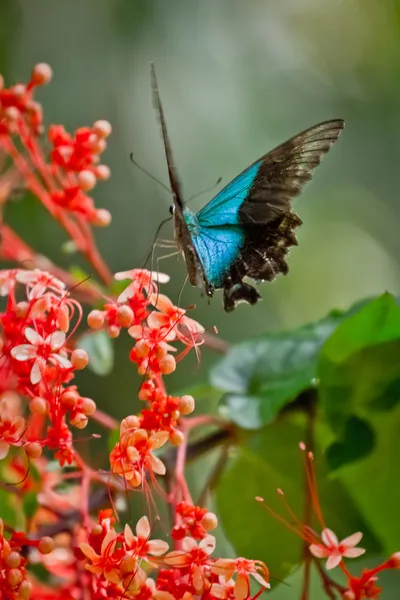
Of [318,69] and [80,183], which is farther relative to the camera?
[318,69]

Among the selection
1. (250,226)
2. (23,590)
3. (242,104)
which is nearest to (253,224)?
(250,226)

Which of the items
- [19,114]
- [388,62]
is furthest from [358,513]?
[388,62]

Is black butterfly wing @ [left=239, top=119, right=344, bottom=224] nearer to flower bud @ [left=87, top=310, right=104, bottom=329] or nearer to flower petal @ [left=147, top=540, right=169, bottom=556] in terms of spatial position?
flower bud @ [left=87, top=310, right=104, bottom=329]

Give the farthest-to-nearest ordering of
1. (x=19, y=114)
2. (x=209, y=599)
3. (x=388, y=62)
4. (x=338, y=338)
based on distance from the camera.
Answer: (x=388, y=62) < (x=19, y=114) < (x=338, y=338) < (x=209, y=599)

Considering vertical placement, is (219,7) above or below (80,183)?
above

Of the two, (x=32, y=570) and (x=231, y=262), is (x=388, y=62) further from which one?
(x=32, y=570)

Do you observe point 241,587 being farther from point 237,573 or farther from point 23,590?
point 23,590
